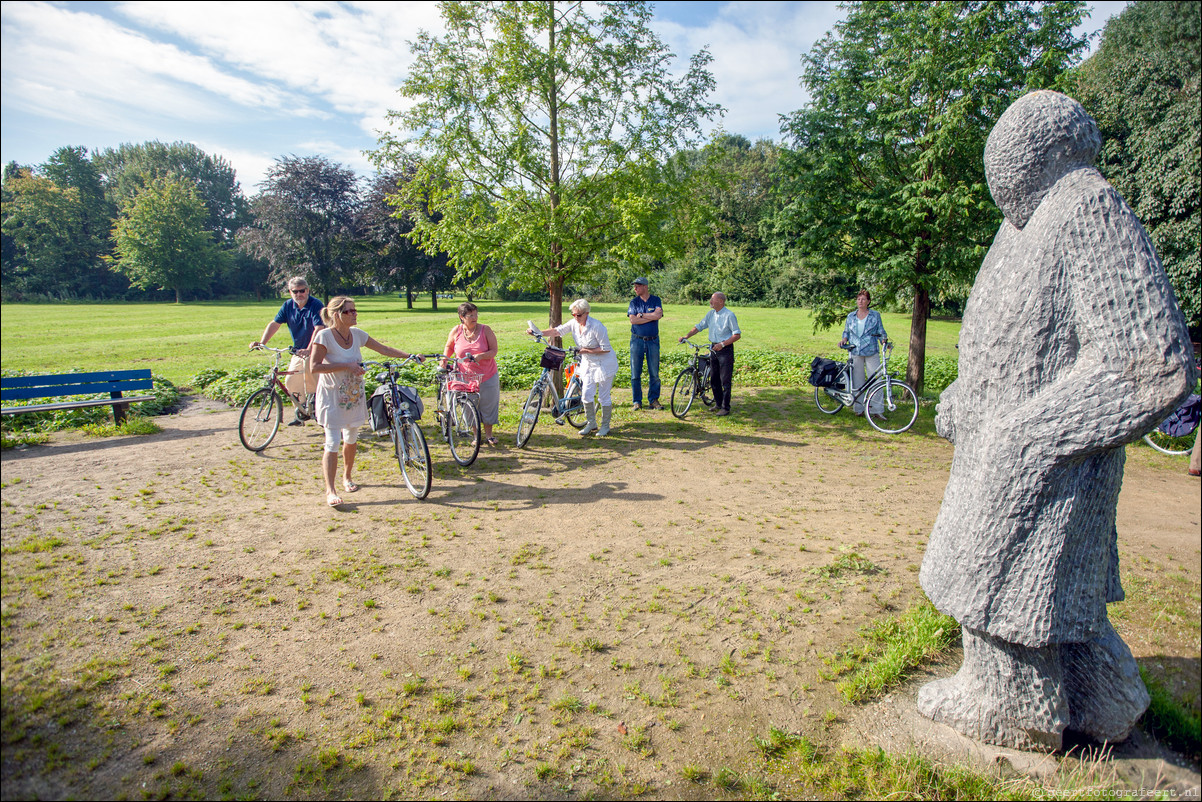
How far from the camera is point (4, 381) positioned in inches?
72.4

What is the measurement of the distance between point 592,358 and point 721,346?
2679mm

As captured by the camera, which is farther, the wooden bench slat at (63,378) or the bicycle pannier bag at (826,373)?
the bicycle pannier bag at (826,373)

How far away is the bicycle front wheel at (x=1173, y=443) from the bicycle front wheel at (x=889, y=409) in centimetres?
294

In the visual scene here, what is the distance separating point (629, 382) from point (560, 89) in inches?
234

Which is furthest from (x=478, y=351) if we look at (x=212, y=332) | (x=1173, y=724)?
(x=212, y=332)

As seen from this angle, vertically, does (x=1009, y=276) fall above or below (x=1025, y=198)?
below

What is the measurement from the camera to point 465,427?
733 cm

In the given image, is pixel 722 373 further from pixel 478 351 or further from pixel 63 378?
pixel 63 378

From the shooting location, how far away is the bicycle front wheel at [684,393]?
1023cm

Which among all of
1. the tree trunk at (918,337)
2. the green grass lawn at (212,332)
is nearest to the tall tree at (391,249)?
the green grass lawn at (212,332)

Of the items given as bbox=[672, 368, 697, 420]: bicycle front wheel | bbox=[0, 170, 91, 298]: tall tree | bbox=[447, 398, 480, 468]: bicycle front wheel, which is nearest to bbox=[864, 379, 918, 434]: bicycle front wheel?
bbox=[672, 368, 697, 420]: bicycle front wheel

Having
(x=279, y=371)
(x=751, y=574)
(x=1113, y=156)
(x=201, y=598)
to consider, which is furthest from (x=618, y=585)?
(x=1113, y=156)

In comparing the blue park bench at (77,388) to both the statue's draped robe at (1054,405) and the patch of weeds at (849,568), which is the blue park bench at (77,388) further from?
the patch of weeds at (849,568)

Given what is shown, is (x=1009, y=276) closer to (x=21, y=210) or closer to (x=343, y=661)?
(x=21, y=210)
